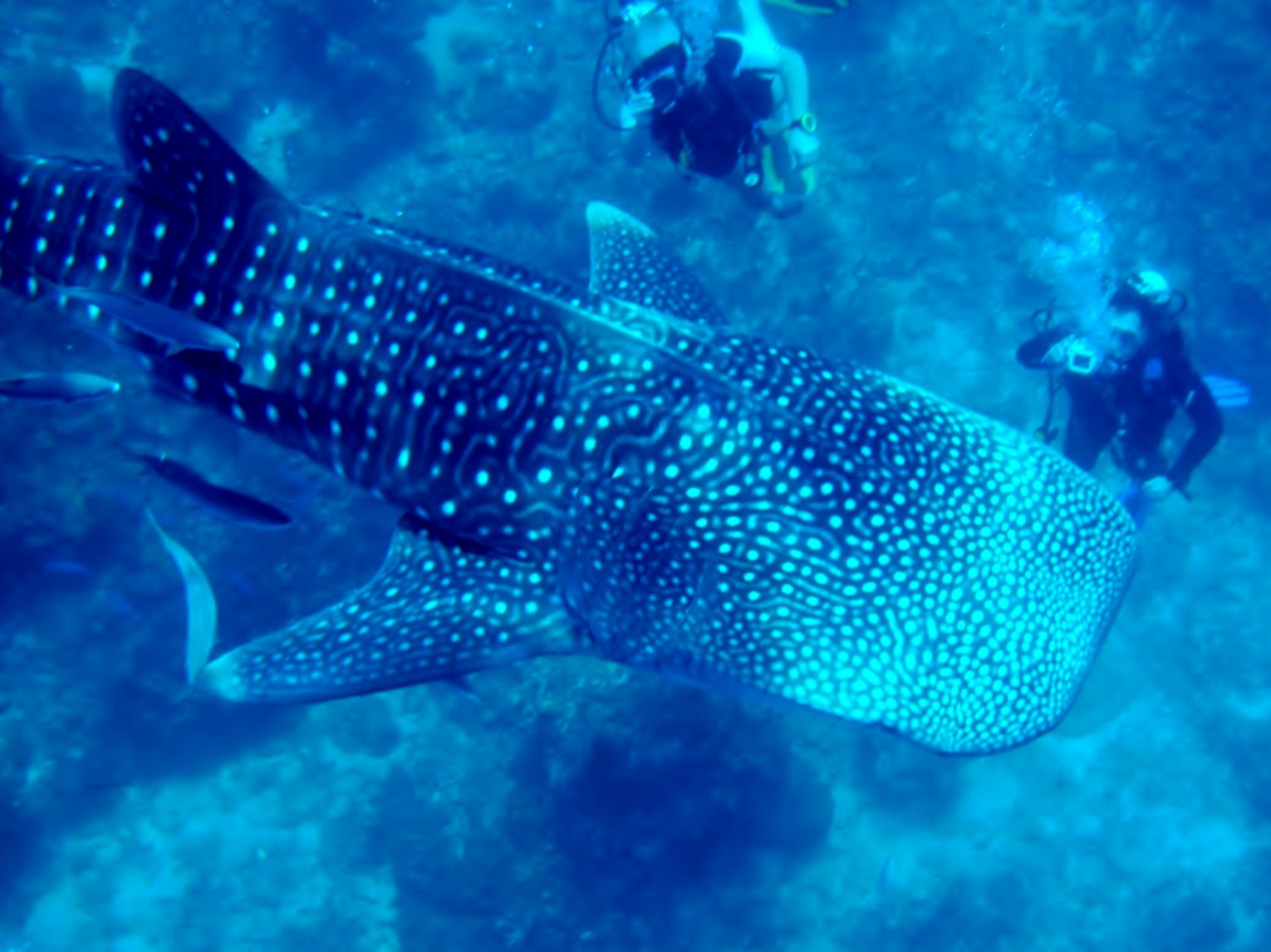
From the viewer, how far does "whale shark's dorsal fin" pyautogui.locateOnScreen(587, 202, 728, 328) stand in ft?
24.5

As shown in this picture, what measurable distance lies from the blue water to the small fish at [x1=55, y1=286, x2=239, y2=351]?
6.67m

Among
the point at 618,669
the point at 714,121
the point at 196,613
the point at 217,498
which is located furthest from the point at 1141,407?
the point at 196,613

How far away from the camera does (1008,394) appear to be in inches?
592

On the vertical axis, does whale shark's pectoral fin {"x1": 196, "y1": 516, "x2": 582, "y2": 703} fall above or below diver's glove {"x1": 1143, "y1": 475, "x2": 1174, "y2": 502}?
below

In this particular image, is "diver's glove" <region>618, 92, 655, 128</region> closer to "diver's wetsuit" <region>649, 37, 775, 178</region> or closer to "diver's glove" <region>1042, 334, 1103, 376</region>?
"diver's wetsuit" <region>649, 37, 775, 178</region>

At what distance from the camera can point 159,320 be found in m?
4.86

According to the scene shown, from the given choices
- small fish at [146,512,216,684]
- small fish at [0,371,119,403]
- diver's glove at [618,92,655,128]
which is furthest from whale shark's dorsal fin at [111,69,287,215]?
diver's glove at [618,92,655,128]

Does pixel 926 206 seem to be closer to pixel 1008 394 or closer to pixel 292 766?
pixel 1008 394

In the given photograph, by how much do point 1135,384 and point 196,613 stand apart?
10413 mm

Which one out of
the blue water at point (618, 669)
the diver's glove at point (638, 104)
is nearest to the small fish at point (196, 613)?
Answer: the blue water at point (618, 669)

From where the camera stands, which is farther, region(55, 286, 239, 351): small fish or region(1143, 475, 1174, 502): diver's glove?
region(1143, 475, 1174, 502): diver's glove

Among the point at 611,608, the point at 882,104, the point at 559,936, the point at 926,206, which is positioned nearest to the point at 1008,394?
the point at 926,206

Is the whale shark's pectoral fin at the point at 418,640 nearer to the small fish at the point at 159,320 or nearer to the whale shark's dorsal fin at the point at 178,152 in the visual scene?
the small fish at the point at 159,320

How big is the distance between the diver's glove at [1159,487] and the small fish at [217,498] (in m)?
→ 9.79
